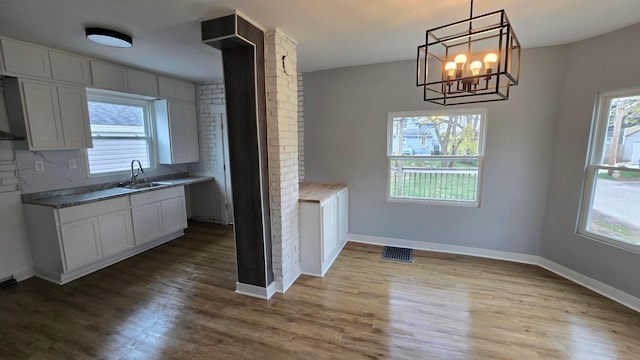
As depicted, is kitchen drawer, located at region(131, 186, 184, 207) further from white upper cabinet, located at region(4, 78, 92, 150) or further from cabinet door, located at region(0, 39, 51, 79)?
cabinet door, located at region(0, 39, 51, 79)

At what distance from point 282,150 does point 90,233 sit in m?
2.48

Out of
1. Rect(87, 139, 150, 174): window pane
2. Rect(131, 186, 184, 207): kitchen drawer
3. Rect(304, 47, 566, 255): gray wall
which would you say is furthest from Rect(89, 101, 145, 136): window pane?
Rect(304, 47, 566, 255): gray wall

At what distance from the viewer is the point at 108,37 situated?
2.48m

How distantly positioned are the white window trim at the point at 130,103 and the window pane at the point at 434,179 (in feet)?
12.4

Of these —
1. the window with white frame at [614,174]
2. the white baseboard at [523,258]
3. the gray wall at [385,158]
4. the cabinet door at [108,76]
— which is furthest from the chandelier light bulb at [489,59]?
the cabinet door at [108,76]

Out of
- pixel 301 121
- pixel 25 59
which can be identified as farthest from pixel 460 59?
pixel 25 59

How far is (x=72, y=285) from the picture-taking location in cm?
295

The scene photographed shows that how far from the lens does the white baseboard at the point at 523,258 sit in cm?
258

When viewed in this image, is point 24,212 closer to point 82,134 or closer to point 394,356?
point 82,134

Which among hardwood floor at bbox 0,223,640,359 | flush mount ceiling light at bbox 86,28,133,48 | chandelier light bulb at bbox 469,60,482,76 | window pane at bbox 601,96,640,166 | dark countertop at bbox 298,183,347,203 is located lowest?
hardwood floor at bbox 0,223,640,359

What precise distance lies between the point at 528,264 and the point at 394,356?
2.42 m

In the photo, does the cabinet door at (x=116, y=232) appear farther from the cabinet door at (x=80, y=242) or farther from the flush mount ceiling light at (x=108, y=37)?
the flush mount ceiling light at (x=108, y=37)

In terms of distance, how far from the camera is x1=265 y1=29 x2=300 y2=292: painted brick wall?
254cm

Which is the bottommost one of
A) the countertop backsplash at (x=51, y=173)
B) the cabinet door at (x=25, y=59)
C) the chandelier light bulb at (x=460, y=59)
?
the countertop backsplash at (x=51, y=173)
